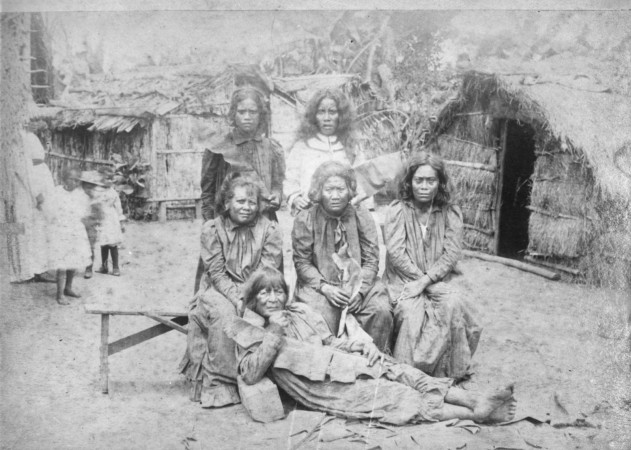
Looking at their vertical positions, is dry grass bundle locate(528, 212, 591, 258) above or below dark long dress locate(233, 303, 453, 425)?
above

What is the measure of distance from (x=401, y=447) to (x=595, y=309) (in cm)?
202

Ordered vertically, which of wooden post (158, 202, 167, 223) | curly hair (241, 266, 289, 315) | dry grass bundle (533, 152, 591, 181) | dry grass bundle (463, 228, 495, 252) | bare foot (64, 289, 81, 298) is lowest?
bare foot (64, 289, 81, 298)

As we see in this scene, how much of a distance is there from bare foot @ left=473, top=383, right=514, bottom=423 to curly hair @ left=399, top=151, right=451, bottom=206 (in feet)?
4.62

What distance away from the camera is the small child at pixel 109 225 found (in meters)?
4.98

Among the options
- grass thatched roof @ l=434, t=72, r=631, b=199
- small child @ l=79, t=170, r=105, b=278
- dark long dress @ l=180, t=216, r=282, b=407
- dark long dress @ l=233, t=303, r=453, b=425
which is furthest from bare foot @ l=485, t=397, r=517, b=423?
small child @ l=79, t=170, r=105, b=278

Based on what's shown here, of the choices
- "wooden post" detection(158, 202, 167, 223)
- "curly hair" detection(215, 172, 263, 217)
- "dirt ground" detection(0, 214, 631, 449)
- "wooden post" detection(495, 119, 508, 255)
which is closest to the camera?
"dirt ground" detection(0, 214, 631, 449)

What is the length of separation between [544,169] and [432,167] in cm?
124

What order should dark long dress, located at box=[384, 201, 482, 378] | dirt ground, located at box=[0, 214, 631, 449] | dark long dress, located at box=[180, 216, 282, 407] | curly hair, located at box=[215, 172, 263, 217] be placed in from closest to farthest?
dirt ground, located at box=[0, 214, 631, 449] < dark long dress, located at box=[180, 216, 282, 407] < dark long dress, located at box=[384, 201, 482, 378] < curly hair, located at box=[215, 172, 263, 217]

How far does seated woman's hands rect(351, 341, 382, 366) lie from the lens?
4.15 metres

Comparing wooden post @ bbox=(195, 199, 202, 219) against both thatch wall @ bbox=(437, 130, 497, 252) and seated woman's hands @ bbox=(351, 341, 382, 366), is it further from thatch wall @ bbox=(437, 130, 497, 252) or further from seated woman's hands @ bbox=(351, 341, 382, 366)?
thatch wall @ bbox=(437, 130, 497, 252)

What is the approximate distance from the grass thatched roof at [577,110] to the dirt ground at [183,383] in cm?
95

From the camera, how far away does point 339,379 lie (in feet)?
13.4

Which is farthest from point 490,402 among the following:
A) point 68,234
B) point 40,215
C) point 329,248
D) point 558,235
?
point 40,215

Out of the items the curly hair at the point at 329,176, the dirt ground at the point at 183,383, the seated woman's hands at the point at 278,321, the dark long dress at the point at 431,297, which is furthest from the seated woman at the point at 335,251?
the dirt ground at the point at 183,383
